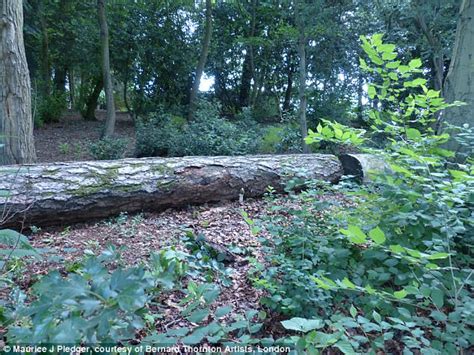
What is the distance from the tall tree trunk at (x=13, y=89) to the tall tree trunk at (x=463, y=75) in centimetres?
500

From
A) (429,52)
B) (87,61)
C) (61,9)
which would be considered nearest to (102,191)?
(429,52)

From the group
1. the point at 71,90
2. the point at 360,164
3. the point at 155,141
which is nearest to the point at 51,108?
the point at 71,90

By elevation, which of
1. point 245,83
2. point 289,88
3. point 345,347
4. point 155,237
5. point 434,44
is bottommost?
point 155,237

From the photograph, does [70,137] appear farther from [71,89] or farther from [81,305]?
[81,305]

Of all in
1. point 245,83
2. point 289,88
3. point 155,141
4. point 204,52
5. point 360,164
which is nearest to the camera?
point 360,164

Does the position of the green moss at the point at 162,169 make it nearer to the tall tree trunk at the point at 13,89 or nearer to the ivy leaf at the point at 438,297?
the tall tree trunk at the point at 13,89

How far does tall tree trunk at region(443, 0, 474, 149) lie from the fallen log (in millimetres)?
1352

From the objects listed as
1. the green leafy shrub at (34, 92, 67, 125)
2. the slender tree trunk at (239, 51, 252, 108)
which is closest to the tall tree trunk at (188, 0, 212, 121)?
the slender tree trunk at (239, 51, 252, 108)

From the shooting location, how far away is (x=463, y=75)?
274 centimetres

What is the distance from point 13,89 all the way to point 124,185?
7.24 feet

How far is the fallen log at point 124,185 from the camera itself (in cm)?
333

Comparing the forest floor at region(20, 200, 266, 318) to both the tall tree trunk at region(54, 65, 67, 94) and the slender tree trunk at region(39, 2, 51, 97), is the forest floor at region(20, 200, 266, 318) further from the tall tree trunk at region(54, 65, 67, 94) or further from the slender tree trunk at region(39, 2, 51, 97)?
the tall tree trunk at region(54, 65, 67, 94)

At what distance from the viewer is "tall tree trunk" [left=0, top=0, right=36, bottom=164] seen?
4.29 m

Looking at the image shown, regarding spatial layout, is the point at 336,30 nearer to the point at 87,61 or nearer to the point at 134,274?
the point at 87,61
